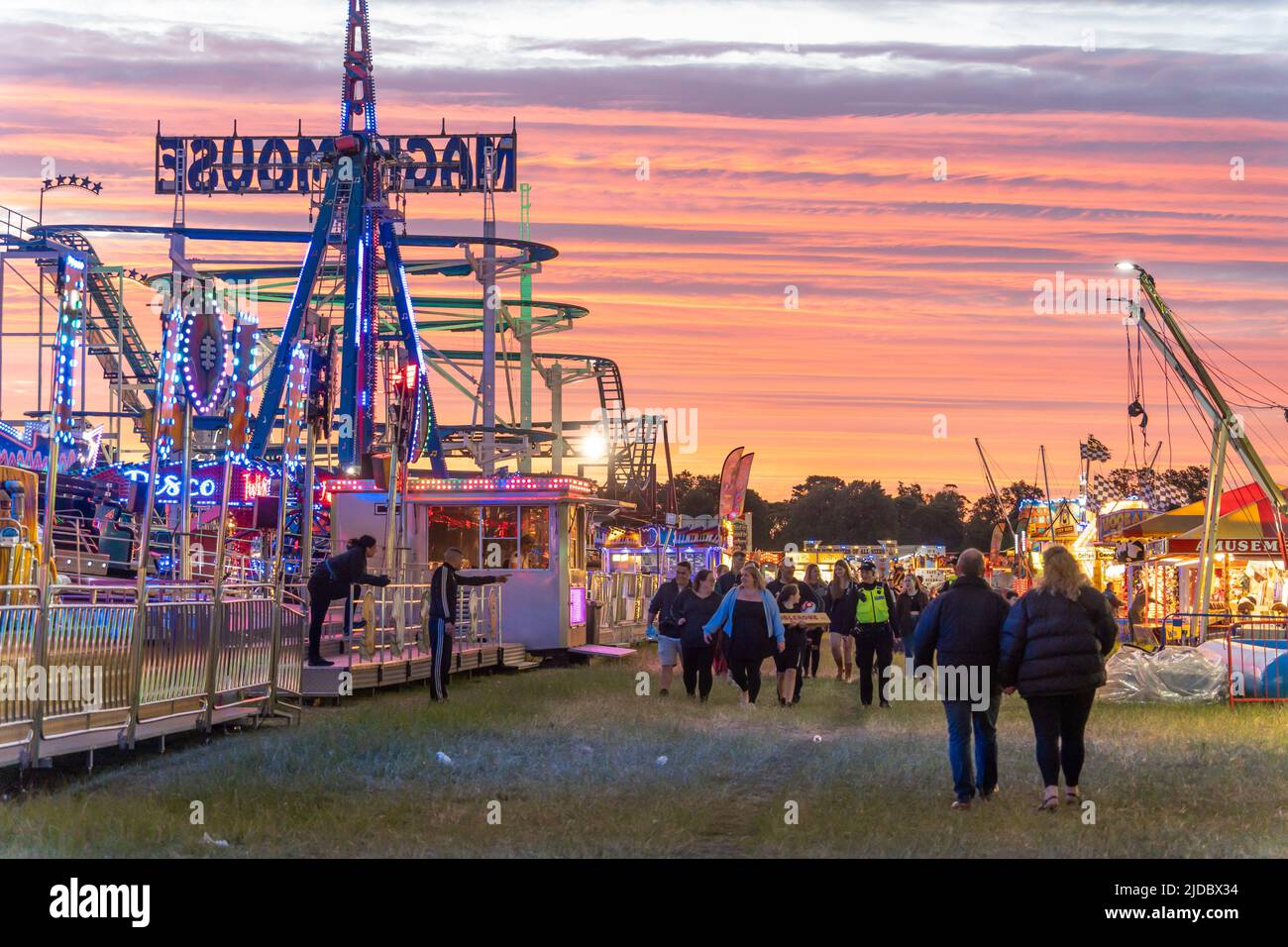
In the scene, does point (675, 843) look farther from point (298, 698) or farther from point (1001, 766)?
point (298, 698)

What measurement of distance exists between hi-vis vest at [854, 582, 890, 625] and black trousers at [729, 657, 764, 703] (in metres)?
1.63

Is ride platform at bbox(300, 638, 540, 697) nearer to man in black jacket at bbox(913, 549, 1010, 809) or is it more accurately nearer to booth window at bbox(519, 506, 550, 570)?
booth window at bbox(519, 506, 550, 570)

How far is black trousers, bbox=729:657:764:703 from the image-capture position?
803 inches

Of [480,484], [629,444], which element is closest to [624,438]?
[629,444]

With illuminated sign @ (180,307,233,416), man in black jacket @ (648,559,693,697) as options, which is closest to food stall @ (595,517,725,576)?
man in black jacket @ (648,559,693,697)

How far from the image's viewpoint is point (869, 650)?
21.2 m

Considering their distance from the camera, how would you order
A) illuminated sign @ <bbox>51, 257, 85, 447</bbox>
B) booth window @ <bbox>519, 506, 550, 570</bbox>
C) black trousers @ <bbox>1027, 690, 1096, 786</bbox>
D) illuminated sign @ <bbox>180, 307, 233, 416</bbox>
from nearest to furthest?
black trousers @ <bbox>1027, 690, 1096, 786</bbox> < illuminated sign @ <bbox>180, 307, 233, 416</bbox> < illuminated sign @ <bbox>51, 257, 85, 447</bbox> < booth window @ <bbox>519, 506, 550, 570</bbox>

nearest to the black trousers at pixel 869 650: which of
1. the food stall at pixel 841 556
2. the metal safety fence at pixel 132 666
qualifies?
the metal safety fence at pixel 132 666

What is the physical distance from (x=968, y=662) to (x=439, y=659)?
9.79 metres

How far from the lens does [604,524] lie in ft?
180

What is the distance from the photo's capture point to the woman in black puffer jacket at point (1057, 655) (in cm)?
1168

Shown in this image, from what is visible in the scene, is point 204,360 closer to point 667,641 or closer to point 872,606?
point 667,641
